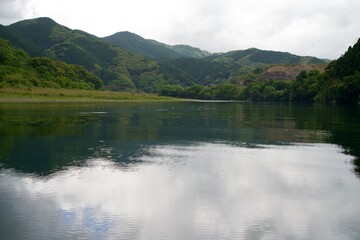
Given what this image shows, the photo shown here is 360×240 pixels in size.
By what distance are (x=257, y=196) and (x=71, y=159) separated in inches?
378

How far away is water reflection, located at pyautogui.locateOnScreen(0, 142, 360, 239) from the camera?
10.4m

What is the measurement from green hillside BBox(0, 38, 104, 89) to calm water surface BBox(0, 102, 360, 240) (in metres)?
80.8

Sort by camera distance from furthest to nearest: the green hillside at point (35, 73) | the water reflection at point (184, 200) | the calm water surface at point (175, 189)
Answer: the green hillside at point (35, 73), the calm water surface at point (175, 189), the water reflection at point (184, 200)

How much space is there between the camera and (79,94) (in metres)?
111

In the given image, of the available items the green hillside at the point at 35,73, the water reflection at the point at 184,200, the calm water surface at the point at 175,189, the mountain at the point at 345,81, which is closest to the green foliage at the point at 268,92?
the mountain at the point at 345,81

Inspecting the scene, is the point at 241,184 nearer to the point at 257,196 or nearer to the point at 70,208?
the point at 257,196

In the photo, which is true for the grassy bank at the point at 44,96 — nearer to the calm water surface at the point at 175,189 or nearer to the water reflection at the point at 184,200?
the calm water surface at the point at 175,189

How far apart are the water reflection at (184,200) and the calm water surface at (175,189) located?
0.03 meters

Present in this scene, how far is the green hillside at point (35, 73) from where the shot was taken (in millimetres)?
103312

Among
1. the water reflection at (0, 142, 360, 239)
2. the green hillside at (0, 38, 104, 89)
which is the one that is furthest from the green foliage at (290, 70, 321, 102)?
the water reflection at (0, 142, 360, 239)

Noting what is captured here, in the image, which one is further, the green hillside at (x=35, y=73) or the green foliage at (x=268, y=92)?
the green foliage at (x=268, y=92)

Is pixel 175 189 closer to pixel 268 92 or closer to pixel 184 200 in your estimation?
pixel 184 200

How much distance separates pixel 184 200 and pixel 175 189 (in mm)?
1332

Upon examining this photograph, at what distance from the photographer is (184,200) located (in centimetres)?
1309
